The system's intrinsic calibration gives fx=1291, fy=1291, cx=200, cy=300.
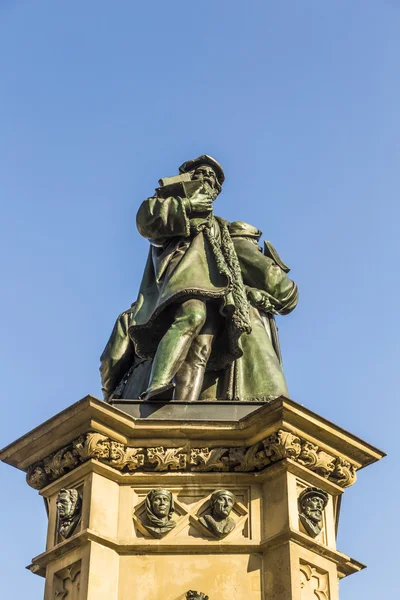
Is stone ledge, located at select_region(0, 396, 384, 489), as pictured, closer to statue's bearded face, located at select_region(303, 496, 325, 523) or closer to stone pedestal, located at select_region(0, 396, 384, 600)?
stone pedestal, located at select_region(0, 396, 384, 600)

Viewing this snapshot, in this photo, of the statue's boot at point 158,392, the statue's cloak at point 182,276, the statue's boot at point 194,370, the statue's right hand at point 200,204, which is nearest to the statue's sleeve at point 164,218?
the statue's cloak at point 182,276

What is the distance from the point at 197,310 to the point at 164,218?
3.80 feet

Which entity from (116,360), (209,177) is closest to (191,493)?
(116,360)

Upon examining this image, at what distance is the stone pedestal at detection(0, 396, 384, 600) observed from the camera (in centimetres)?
1059

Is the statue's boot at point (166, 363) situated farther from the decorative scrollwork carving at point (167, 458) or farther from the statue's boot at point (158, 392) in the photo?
the decorative scrollwork carving at point (167, 458)

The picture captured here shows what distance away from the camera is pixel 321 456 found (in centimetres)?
1130

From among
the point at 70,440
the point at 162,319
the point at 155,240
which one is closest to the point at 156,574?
the point at 70,440

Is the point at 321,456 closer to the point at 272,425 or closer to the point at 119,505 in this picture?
the point at 272,425

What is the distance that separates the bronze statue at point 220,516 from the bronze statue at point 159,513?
28cm

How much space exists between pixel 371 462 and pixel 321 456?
0.57 m

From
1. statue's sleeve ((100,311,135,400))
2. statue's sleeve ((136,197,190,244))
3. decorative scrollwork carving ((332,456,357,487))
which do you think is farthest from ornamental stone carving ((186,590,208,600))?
statue's sleeve ((136,197,190,244))

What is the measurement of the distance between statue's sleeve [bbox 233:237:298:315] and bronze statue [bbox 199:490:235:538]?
11.1 ft

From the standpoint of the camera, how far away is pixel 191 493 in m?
11.1

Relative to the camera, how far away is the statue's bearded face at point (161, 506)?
10.9 metres
